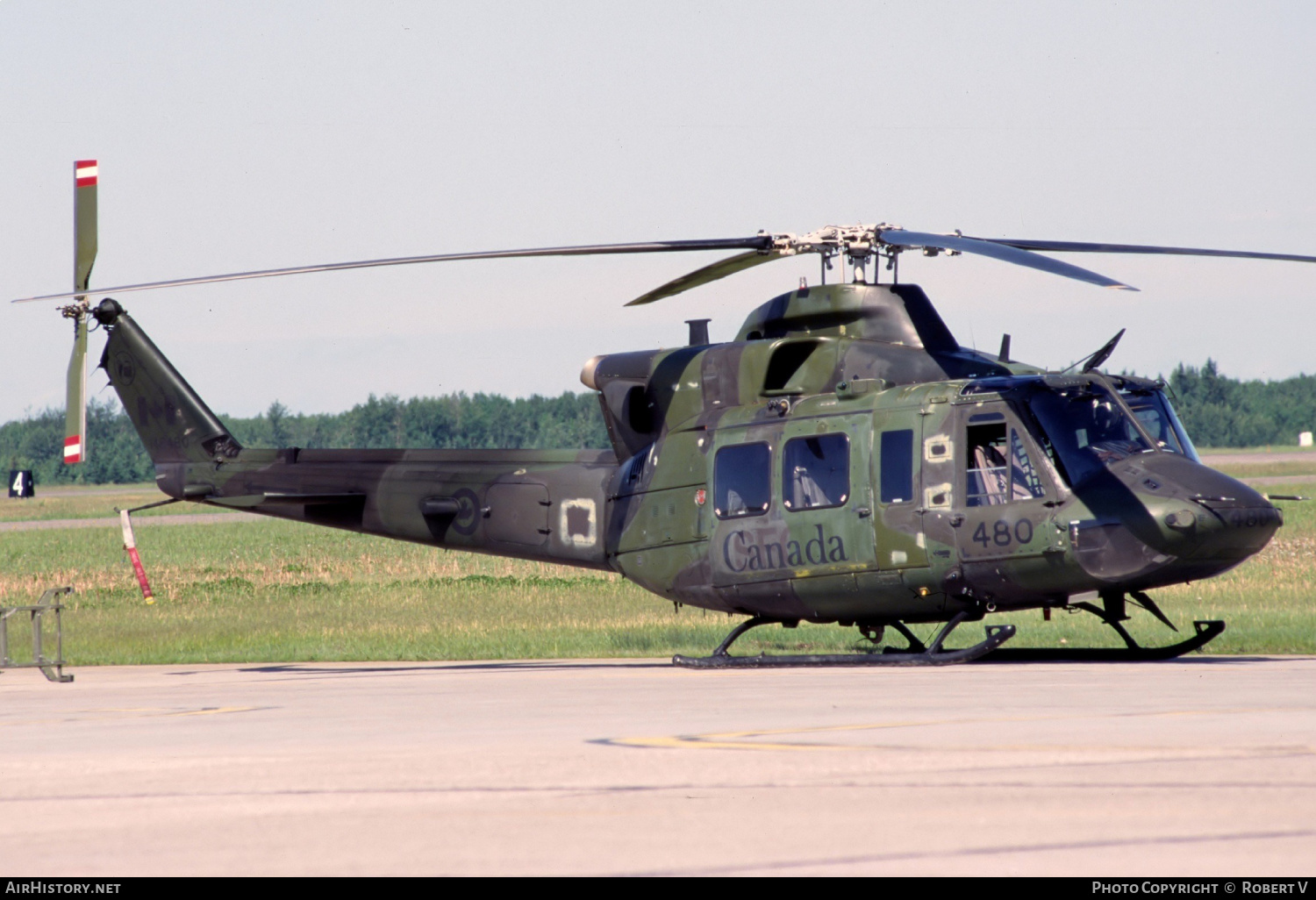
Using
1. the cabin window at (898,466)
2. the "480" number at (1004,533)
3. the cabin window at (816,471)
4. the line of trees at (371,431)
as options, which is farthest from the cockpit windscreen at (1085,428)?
the line of trees at (371,431)

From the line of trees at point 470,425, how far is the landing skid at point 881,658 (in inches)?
3389

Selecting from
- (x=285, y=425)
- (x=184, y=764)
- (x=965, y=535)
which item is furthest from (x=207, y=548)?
(x=285, y=425)

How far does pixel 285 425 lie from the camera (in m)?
132

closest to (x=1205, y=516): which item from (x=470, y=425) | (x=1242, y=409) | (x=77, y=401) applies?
(x=77, y=401)

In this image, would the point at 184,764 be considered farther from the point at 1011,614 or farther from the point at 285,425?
the point at 285,425

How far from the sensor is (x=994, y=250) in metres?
12.5

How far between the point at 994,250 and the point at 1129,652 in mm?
4161

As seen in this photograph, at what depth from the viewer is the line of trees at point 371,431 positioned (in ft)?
364

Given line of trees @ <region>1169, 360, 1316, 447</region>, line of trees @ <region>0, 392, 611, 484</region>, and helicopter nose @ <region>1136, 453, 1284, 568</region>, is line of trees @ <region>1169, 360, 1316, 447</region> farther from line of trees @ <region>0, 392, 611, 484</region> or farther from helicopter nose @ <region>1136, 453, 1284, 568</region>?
helicopter nose @ <region>1136, 453, 1284, 568</region>

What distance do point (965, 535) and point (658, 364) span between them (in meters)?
3.87

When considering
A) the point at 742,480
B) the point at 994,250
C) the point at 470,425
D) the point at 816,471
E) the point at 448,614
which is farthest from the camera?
the point at 470,425

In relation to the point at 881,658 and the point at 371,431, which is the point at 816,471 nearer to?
the point at 881,658

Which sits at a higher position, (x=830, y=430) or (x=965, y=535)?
(x=830, y=430)

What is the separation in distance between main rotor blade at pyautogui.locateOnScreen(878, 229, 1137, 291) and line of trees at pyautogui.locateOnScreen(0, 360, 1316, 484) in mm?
87093
